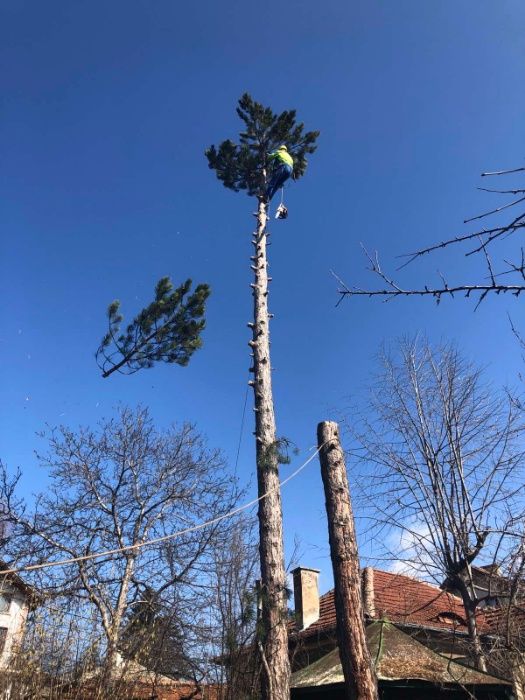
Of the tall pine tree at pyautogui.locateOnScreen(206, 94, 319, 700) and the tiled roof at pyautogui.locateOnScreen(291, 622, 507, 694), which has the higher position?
the tall pine tree at pyautogui.locateOnScreen(206, 94, 319, 700)

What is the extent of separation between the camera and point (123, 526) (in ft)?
45.4

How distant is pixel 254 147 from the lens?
544 inches

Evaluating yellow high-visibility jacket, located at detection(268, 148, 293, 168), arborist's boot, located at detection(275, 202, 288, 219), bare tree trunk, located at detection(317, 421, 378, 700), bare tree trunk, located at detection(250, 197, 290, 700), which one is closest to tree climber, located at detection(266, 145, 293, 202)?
yellow high-visibility jacket, located at detection(268, 148, 293, 168)

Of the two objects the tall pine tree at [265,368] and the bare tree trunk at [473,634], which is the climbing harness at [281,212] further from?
the bare tree trunk at [473,634]

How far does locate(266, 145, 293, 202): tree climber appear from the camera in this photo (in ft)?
40.0

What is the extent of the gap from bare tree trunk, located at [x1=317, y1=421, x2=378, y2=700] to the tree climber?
24.6ft

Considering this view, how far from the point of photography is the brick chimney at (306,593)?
13.8m

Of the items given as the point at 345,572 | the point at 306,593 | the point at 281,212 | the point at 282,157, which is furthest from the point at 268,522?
the point at 282,157

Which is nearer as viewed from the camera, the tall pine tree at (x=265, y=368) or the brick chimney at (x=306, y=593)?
the tall pine tree at (x=265, y=368)

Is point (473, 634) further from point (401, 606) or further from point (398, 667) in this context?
point (401, 606)

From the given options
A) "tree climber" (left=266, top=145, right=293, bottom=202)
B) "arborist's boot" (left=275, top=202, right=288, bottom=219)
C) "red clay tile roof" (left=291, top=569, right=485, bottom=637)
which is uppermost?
"tree climber" (left=266, top=145, right=293, bottom=202)

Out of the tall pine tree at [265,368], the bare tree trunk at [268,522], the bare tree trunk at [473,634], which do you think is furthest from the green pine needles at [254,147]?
the bare tree trunk at [473,634]

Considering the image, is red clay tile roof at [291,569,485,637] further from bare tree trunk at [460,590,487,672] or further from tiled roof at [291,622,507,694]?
tiled roof at [291,622,507,694]

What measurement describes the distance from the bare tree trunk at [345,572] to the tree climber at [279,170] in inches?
295
